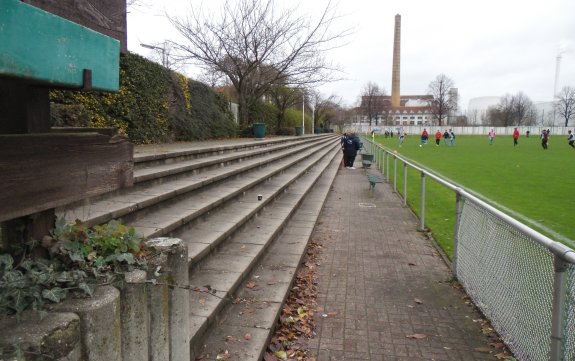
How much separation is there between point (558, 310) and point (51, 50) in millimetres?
2962

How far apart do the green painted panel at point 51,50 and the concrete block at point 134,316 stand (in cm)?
81

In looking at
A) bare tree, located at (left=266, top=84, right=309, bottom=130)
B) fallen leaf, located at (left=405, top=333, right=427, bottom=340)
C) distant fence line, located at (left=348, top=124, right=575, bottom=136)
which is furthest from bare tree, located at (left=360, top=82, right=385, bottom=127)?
fallen leaf, located at (left=405, top=333, right=427, bottom=340)

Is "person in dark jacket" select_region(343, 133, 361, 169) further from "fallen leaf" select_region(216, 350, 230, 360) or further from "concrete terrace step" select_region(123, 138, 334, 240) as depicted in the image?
"fallen leaf" select_region(216, 350, 230, 360)

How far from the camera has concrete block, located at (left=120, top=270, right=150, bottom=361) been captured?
1.74m

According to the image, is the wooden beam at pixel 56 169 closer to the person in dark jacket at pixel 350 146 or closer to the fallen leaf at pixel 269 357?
the fallen leaf at pixel 269 357

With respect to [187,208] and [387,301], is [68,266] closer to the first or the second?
[187,208]

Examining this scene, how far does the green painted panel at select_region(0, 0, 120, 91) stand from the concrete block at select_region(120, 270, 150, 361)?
0.81 metres

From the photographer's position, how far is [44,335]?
1.29 meters

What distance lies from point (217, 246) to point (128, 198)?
1.02 metres

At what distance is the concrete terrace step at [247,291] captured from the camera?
9.66 feet

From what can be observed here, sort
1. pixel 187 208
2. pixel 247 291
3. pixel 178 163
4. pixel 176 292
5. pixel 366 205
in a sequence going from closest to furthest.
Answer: pixel 176 292 < pixel 247 291 < pixel 187 208 < pixel 178 163 < pixel 366 205

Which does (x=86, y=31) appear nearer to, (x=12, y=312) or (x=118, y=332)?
(x=12, y=312)

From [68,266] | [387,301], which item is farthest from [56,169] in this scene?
[387,301]

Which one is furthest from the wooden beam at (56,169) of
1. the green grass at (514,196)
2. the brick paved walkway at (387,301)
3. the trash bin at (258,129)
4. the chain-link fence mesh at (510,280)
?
the trash bin at (258,129)
